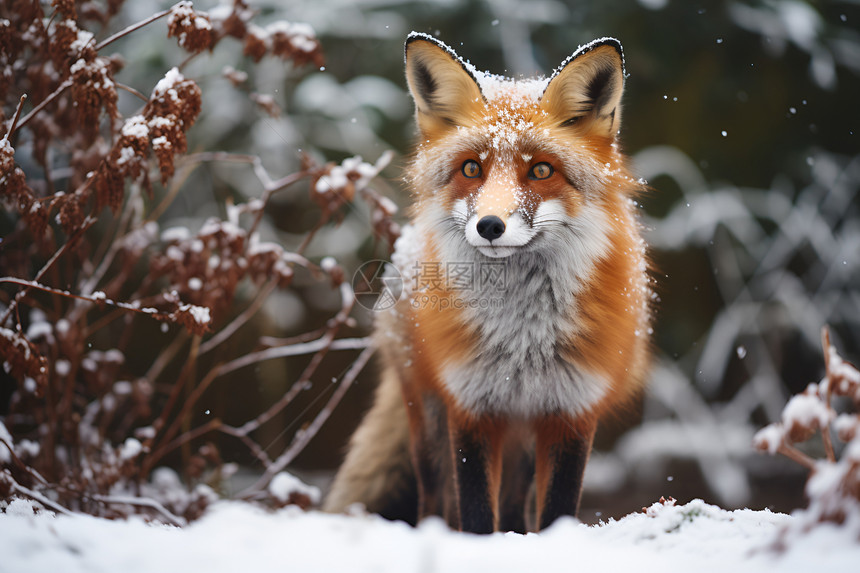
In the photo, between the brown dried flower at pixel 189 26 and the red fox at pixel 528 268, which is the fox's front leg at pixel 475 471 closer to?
the red fox at pixel 528 268

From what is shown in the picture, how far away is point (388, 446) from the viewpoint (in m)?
1.95

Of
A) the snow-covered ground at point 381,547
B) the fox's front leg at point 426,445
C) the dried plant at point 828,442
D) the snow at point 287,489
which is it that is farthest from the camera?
the snow at point 287,489

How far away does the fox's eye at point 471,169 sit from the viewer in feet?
4.31

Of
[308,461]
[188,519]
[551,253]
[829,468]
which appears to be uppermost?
[551,253]

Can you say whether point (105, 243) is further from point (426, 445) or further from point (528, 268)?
point (528, 268)

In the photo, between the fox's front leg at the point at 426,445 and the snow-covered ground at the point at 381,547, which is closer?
the snow-covered ground at the point at 381,547

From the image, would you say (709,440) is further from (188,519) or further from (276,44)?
(276,44)

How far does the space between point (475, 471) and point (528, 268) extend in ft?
1.82

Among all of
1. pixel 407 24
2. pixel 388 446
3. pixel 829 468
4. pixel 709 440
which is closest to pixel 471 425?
pixel 388 446

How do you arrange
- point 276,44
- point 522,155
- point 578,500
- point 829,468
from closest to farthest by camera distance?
1. point 829,468
2. point 522,155
3. point 578,500
4. point 276,44

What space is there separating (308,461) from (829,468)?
2.11 m

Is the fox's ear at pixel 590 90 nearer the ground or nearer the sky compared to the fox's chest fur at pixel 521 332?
nearer the sky

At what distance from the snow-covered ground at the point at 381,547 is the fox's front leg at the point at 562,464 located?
85 millimetres

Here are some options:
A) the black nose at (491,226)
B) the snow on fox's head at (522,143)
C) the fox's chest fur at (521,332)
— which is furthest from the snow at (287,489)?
the black nose at (491,226)
